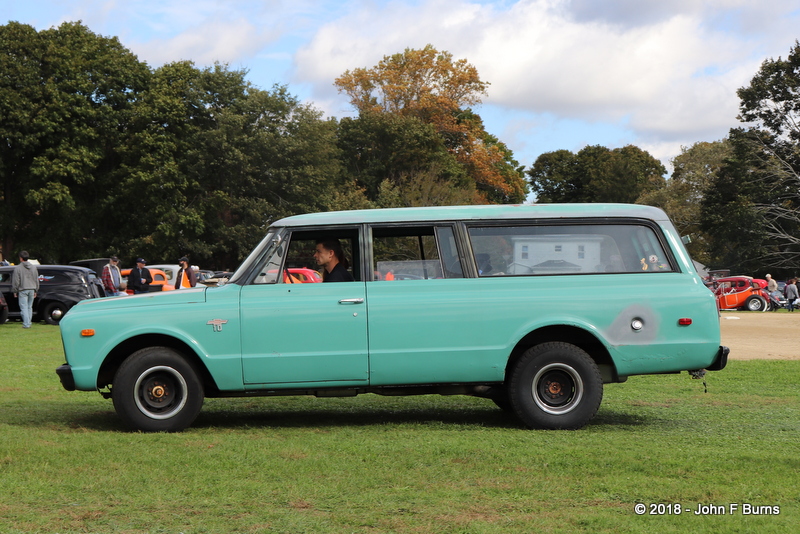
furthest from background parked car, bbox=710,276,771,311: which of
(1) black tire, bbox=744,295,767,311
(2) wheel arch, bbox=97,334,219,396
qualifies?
(2) wheel arch, bbox=97,334,219,396

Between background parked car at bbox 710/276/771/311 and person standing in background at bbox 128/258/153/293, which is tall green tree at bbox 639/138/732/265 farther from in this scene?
person standing in background at bbox 128/258/153/293

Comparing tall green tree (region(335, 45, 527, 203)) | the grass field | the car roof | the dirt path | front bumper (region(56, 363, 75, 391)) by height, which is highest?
tall green tree (region(335, 45, 527, 203))

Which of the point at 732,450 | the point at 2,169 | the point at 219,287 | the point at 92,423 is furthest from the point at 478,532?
the point at 2,169

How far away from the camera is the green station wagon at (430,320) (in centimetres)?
850

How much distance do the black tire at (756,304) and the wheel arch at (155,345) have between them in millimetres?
37536

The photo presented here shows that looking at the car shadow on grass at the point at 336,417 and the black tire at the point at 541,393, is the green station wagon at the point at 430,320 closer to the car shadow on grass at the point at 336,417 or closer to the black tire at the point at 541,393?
the black tire at the point at 541,393

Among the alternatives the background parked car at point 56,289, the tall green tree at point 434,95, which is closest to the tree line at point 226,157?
the tall green tree at point 434,95

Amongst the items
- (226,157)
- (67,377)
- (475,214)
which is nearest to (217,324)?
(67,377)

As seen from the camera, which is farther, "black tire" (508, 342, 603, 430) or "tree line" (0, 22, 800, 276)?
"tree line" (0, 22, 800, 276)

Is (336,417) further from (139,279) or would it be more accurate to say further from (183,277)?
(139,279)

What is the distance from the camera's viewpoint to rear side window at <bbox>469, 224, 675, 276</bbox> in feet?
28.9

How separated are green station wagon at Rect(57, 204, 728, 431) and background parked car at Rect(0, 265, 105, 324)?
63.3 ft

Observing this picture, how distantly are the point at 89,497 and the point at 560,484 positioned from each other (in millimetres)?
2988

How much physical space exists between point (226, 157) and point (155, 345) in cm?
4548
